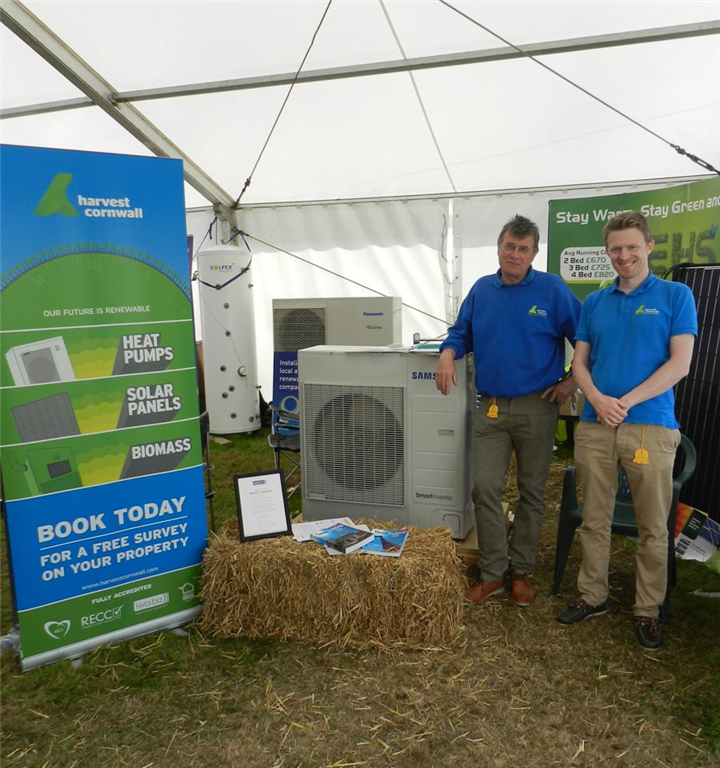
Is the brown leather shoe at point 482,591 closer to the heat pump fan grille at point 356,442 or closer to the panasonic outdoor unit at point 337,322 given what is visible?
the heat pump fan grille at point 356,442

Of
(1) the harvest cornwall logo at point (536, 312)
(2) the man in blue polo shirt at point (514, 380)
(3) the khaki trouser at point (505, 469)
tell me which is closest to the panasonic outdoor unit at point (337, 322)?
(2) the man in blue polo shirt at point (514, 380)

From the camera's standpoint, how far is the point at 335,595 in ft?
7.68

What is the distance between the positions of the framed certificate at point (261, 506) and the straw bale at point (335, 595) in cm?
9

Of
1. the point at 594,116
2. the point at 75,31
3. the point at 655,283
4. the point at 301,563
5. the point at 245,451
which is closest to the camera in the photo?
the point at 655,283

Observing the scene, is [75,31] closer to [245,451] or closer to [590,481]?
[245,451]

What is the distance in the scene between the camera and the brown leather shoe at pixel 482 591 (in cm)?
264

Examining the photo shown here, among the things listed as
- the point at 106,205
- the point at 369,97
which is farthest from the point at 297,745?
the point at 369,97

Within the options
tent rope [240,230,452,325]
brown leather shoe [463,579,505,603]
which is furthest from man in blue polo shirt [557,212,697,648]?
tent rope [240,230,452,325]

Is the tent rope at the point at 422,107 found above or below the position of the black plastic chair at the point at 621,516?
above

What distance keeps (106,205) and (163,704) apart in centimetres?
176

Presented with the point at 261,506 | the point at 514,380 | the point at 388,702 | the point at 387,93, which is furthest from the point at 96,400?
the point at 387,93

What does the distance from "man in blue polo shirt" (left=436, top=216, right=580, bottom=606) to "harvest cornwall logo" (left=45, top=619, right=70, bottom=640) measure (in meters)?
1.61

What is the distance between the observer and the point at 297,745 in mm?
1853

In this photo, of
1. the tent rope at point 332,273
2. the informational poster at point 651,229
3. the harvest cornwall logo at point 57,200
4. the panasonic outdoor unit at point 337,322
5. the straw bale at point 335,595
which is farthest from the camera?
the tent rope at point 332,273
